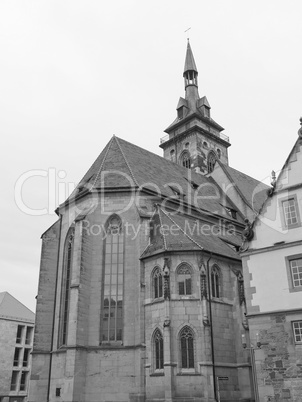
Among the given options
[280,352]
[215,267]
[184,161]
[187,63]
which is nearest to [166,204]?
[215,267]

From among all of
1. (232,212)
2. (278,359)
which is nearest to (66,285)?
Result: (278,359)

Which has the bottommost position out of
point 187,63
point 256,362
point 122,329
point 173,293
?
point 256,362

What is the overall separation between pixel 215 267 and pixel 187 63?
34.7m

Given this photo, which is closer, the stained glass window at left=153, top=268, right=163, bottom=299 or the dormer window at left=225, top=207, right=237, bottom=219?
the stained glass window at left=153, top=268, right=163, bottom=299

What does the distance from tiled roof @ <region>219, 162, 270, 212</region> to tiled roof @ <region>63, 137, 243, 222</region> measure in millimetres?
1754

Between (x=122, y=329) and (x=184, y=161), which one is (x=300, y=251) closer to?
(x=122, y=329)

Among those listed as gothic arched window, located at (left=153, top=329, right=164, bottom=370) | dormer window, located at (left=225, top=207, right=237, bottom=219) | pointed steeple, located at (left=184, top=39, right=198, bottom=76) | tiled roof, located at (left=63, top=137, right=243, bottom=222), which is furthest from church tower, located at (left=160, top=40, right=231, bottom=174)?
gothic arched window, located at (left=153, top=329, right=164, bottom=370)

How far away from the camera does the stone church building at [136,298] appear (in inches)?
842

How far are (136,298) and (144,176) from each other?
9165mm

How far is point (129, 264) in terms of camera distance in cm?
2497

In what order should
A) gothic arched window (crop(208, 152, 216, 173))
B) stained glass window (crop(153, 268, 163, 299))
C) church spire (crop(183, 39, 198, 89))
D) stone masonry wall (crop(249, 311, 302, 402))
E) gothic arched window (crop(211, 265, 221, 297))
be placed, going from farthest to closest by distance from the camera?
church spire (crop(183, 39, 198, 89)) → gothic arched window (crop(208, 152, 216, 173)) → gothic arched window (crop(211, 265, 221, 297)) → stained glass window (crop(153, 268, 163, 299)) → stone masonry wall (crop(249, 311, 302, 402))

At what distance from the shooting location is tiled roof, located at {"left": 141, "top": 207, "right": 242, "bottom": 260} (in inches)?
933

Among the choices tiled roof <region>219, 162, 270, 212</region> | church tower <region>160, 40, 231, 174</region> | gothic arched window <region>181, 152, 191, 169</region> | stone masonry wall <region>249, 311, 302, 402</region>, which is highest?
church tower <region>160, 40, 231, 174</region>

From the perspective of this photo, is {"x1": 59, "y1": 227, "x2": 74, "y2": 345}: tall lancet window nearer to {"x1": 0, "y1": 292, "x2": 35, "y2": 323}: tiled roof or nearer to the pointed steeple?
{"x1": 0, "y1": 292, "x2": 35, "y2": 323}: tiled roof
